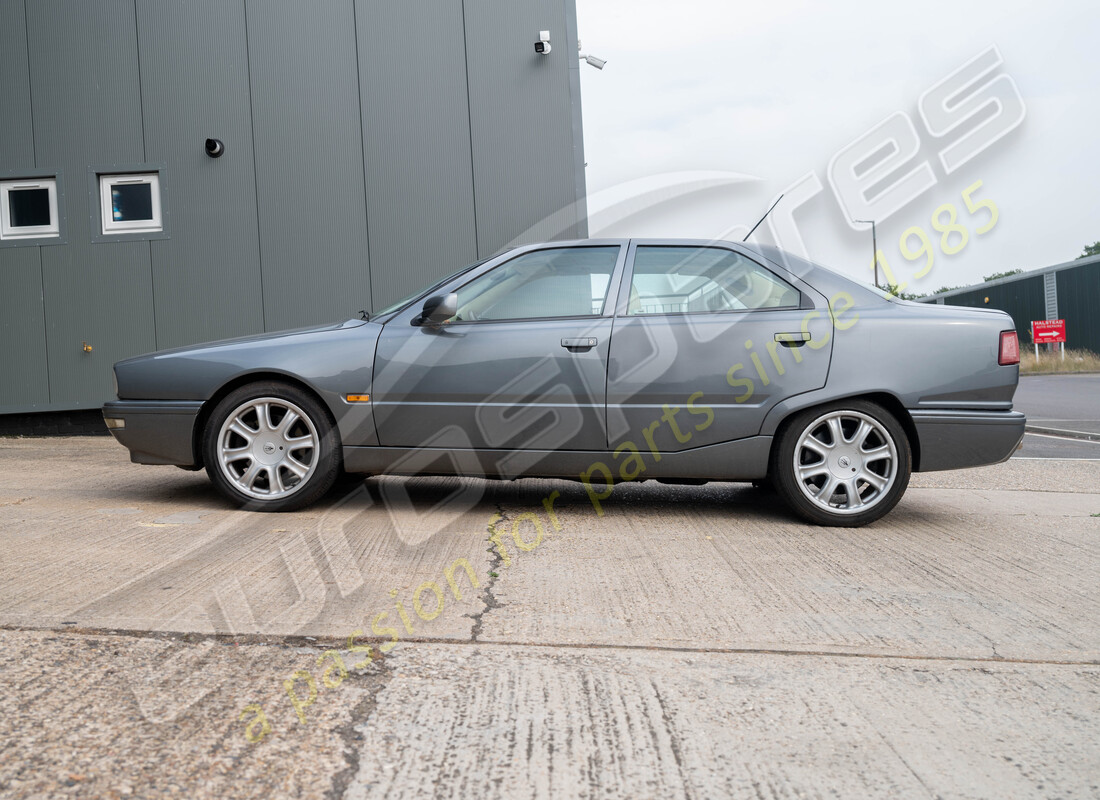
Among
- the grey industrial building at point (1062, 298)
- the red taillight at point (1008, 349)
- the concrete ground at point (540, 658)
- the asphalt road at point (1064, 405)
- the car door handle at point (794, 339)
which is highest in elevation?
the grey industrial building at point (1062, 298)

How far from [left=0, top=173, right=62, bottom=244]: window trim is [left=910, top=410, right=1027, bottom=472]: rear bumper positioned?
845 cm

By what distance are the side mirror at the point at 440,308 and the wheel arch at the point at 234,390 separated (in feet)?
2.35

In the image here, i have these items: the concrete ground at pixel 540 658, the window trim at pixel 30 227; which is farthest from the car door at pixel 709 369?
the window trim at pixel 30 227

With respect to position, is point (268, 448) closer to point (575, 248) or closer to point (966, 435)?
point (575, 248)

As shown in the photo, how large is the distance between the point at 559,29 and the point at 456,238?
7.67ft

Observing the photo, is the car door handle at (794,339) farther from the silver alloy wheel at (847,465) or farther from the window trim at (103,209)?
the window trim at (103,209)

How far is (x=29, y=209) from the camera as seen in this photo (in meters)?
9.02

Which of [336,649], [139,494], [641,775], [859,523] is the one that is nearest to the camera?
[641,775]

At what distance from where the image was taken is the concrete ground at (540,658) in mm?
1852

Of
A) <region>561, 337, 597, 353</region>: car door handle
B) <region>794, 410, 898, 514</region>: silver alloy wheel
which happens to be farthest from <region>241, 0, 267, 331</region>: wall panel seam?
<region>794, 410, 898, 514</region>: silver alloy wheel

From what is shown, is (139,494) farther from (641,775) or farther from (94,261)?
(94,261)

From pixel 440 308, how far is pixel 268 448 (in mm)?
1177

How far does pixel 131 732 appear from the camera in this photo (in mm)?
Answer: 1950

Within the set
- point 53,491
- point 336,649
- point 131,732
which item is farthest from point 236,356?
point 131,732
